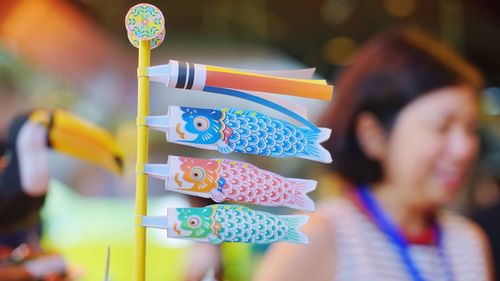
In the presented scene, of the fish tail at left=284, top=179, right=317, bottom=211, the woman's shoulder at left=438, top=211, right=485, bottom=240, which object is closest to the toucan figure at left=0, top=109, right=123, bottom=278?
the woman's shoulder at left=438, top=211, right=485, bottom=240

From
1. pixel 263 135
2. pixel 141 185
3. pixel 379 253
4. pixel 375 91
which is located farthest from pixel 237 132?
pixel 375 91

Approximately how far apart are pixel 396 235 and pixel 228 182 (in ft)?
2.77

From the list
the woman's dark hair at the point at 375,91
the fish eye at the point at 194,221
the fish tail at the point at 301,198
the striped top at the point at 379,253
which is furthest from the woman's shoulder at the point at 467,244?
the fish eye at the point at 194,221

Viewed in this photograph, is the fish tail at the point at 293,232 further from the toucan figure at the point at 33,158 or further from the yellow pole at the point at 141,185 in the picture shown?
the toucan figure at the point at 33,158

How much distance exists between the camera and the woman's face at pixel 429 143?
172 cm

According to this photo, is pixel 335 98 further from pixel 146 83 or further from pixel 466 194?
pixel 146 83

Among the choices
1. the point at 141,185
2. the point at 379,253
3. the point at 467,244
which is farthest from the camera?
the point at 467,244

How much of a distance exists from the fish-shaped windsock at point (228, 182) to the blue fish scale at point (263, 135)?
3cm

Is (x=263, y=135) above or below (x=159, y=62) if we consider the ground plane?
below

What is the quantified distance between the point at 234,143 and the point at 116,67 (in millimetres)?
1099

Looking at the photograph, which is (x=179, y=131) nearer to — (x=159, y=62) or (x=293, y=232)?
(x=293, y=232)

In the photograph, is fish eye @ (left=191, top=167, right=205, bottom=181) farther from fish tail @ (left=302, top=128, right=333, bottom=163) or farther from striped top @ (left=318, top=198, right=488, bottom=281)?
striped top @ (left=318, top=198, right=488, bottom=281)

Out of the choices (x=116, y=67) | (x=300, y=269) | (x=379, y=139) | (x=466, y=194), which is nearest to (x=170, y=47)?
(x=116, y=67)

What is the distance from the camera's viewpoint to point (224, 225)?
33.7 inches
